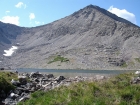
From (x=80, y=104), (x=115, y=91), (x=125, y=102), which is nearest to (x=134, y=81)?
(x=115, y=91)

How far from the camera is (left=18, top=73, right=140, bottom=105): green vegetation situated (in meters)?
13.8

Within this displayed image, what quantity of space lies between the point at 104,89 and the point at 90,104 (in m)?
2.44

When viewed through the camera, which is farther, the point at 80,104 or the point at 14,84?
the point at 14,84

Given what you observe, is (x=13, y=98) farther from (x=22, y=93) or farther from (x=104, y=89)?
(x=104, y=89)

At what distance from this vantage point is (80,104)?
13.7 m

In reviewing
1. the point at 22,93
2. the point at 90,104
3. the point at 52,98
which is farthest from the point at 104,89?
the point at 22,93

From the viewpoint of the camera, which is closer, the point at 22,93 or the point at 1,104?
the point at 1,104

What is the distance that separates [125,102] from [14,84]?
44.1 feet

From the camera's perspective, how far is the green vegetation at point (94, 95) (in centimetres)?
1384

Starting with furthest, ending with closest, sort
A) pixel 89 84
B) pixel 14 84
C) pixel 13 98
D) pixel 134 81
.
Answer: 1. pixel 14 84
2. pixel 13 98
3. pixel 134 81
4. pixel 89 84

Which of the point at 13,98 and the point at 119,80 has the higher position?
the point at 119,80

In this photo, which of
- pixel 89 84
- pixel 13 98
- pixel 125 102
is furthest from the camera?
pixel 13 98

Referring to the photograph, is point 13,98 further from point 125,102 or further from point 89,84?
point 125,102

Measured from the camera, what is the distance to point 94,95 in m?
14.9
